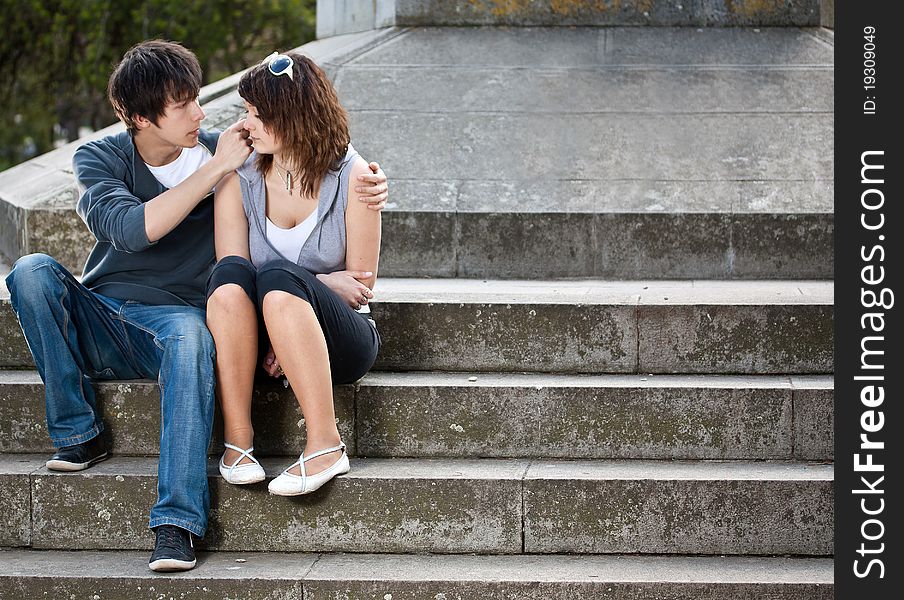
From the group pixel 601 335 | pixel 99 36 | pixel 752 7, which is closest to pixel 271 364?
pixel 601 335

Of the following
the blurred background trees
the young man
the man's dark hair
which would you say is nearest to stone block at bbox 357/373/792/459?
the young man

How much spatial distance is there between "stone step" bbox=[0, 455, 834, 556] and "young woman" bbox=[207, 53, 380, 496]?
0.16 meters

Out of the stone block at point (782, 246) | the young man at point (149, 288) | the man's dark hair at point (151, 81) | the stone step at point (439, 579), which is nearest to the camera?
the stone step at point (439, 579)

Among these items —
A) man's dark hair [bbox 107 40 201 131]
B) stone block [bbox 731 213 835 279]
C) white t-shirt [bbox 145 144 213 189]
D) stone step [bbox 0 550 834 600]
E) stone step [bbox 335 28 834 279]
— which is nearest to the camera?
stone step [bbox 0 550 834 600]

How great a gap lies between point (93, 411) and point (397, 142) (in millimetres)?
2430

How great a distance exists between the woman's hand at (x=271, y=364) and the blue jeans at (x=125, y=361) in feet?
0.62

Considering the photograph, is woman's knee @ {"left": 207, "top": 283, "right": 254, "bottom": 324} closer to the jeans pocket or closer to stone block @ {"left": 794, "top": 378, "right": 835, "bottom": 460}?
the jeans pocket

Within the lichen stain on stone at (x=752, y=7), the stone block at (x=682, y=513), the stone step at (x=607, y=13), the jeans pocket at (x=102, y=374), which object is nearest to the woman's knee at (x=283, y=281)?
the jeans pocket at (x=102, y=374)

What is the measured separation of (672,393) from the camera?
379 centimetres

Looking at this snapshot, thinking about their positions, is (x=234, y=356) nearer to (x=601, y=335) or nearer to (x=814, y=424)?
(x=601, y=335)

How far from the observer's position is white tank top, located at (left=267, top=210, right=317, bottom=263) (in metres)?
3.75

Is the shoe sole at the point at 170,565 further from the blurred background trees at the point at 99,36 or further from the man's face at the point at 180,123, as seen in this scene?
the blurred background trees at the point at 99,36

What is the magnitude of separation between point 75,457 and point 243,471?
1.87 feet

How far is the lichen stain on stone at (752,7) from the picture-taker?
249 inches
